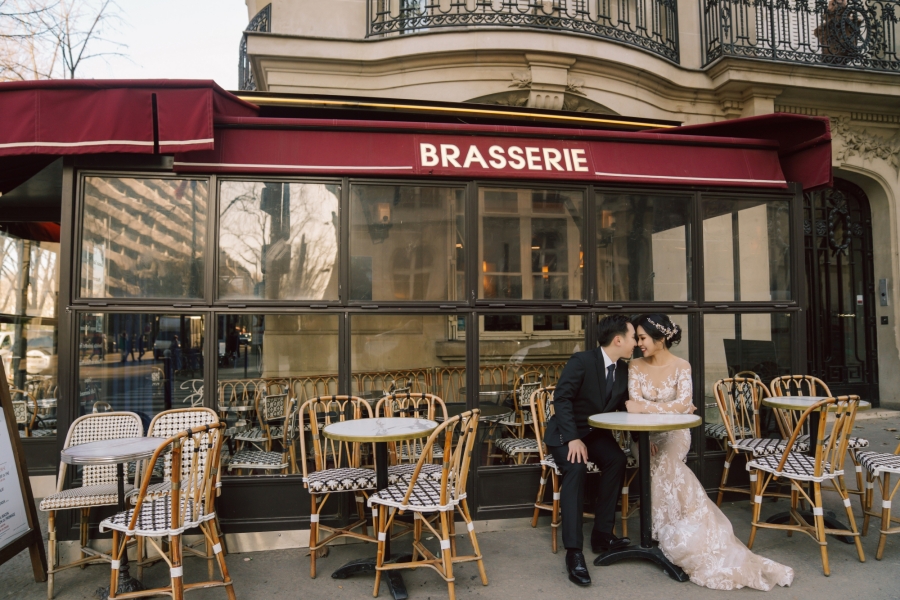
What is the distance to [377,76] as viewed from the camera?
953 cm

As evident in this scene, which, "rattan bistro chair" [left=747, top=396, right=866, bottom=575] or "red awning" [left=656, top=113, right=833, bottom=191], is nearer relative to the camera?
"rattan bistro chair" [left=747, top=396, right=866, bottom=575]

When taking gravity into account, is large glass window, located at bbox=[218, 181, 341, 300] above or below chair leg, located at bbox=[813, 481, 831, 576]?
above

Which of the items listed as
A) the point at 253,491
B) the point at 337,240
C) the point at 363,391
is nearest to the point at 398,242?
the point at 337,240

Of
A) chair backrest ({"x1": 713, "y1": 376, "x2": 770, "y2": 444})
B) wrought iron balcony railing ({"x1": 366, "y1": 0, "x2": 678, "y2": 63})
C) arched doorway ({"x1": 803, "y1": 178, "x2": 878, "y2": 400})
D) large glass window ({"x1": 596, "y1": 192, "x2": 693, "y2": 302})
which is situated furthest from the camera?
arched doorway ({"x1": 803, "y1": 178, "x2": 878, "y2": 400})

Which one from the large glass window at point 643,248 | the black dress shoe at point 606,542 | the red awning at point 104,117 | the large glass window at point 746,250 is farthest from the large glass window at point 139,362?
the large glass window at point 746,250

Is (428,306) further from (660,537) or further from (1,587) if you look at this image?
(1,587)

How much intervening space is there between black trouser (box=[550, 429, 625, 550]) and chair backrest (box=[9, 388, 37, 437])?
249 inches

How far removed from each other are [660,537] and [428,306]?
2503mm

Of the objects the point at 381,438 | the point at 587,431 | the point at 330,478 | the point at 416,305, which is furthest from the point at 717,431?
the point at 330,478

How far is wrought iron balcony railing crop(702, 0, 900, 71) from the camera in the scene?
10.4 m

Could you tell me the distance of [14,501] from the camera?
13.1 ft

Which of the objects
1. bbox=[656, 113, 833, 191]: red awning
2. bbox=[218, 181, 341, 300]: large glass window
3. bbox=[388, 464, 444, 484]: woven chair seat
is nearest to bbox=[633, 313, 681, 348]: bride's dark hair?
bbox=[388, 464, 444, 484]: woven chair seat

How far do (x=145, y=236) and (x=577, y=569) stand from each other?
13.7 ft

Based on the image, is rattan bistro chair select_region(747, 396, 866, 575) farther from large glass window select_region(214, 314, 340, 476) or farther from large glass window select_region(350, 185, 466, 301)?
large glass window select_region(214, 314, 340, 476)
